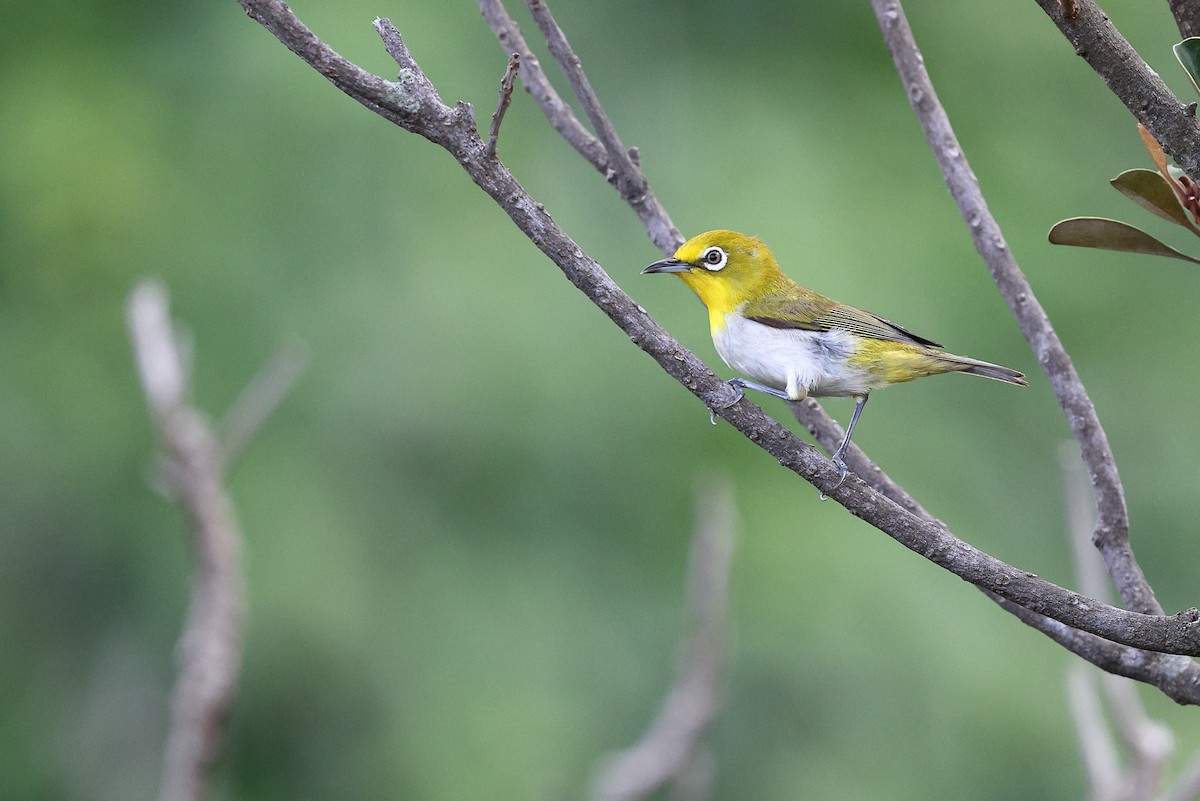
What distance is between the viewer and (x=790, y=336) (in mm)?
2504

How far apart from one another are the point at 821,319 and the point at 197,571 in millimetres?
1356

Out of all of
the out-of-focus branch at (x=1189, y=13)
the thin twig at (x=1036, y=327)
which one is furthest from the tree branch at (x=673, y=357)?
the out-of-focus branch at (x=1189, y=13)

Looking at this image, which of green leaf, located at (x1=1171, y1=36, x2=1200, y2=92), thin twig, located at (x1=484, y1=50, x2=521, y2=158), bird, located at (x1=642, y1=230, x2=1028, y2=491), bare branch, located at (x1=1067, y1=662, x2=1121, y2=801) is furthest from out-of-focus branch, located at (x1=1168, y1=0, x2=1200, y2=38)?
bare branch, located at (x1=1067, y1=662, x2=1121, y2=801)

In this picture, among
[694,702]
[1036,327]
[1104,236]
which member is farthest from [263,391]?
[1104,236]

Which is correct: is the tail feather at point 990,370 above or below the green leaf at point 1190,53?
below

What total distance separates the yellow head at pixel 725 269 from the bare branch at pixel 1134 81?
123cm

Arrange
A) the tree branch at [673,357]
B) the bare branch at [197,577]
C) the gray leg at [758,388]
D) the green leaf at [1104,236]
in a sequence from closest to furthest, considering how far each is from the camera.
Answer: the tree branch at [673,357], the green leaf at [1104,236], the gray leg at [758,388], the bare branch at [197,577]

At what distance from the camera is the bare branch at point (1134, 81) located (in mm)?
1274

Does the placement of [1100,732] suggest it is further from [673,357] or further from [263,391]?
[263,391]

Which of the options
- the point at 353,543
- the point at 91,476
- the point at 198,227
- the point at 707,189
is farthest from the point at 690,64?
the point at 91,476

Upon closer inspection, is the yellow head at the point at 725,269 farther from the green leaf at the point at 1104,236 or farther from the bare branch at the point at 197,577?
the bare branch at the point at 197,577

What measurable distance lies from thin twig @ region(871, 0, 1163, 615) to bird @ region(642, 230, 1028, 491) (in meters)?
0.27

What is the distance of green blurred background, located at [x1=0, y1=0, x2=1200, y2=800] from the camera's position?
4.40 metres

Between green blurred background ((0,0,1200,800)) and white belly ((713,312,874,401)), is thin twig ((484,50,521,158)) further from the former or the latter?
green blurred background ((0,0,1200,800))
